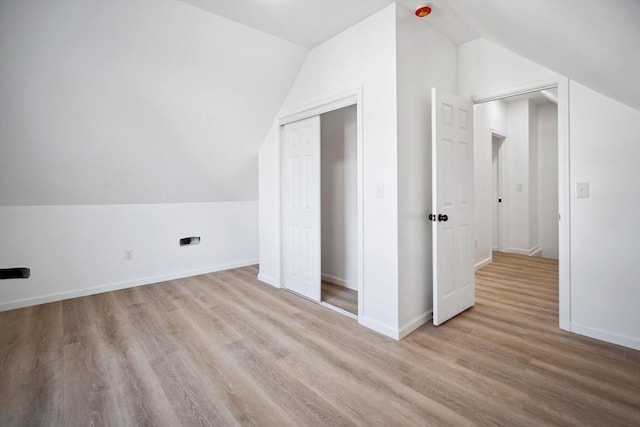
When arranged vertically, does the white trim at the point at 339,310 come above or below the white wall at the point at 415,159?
below

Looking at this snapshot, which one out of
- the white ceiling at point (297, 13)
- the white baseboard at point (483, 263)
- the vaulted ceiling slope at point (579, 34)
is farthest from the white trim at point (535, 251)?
the white ceiling at point (297, 13)

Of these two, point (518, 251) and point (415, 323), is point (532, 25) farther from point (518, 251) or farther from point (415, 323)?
point (518, 251)

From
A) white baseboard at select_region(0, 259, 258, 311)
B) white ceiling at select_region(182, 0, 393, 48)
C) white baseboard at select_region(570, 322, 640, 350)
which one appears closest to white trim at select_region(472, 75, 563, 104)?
white ceiling at select_region(182, 0, 393, 48)

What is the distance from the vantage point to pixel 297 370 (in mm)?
1933

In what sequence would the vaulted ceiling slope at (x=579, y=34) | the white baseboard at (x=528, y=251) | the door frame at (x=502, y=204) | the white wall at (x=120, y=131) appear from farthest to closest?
the door frame at (x=502, y=204) → the white baseboard at (x=528, y=251) → the white wall at (x=120, y=131) → the vaulted ceiling slope at (x=579, y=34)

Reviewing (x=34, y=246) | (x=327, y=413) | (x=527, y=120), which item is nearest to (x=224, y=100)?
(x=34, y=246)

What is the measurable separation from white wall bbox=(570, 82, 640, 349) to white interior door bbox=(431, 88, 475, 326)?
0.76 m

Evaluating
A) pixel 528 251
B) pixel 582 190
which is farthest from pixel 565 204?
pixel 528 251

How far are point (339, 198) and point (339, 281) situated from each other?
41.7 inches

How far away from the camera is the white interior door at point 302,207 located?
10.2ft

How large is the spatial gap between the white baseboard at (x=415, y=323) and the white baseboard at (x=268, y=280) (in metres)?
1.71

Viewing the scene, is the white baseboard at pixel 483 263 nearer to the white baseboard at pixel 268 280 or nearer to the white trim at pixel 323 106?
the white baseboard at pixel 268 280

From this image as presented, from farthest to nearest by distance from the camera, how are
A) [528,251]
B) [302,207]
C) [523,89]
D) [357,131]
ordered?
[528,251] < [302,207] < [357,131] < [523,89]

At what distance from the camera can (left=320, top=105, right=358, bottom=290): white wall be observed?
3.61 meters
